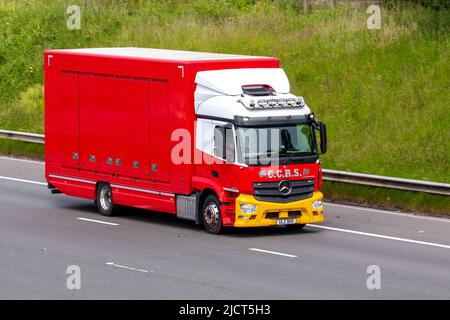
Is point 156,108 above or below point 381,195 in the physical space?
above

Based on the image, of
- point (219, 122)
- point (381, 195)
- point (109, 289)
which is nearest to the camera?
point (109, 289)

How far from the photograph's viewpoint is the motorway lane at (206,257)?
58.2 feet

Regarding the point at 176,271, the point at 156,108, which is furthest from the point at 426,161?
the point at 176,271

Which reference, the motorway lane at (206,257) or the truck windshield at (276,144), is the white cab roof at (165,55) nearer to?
the truck windshield at (276,144)

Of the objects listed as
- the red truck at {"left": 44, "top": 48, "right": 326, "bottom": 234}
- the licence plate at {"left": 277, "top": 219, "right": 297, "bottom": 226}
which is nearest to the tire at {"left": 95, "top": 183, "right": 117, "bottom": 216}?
the red truck at {"left": 44, "top": 48, "right": 326, "bottom": 234}

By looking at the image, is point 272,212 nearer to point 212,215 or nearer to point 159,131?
point 212,215

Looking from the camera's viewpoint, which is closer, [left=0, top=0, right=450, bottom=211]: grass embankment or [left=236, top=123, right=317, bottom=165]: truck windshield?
[left=236, top=123, right=317, bottom=165]: truck windshield

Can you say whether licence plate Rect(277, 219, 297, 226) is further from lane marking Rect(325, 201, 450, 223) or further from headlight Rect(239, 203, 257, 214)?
lane marking Rect(325, 201, 450, 223)

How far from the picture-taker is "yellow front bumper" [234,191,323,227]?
22.3 m

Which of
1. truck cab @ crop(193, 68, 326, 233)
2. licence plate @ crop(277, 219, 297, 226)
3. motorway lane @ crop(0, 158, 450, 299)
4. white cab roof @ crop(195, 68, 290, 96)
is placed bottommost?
motorway lane @ crop(0, 158, 450, 299)

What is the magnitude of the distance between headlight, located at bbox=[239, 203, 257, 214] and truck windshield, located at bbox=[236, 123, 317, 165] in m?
0.75

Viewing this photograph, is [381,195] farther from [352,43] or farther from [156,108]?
[352,43]

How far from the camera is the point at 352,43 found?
35469 millimetres

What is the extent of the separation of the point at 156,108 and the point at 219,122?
155cm
